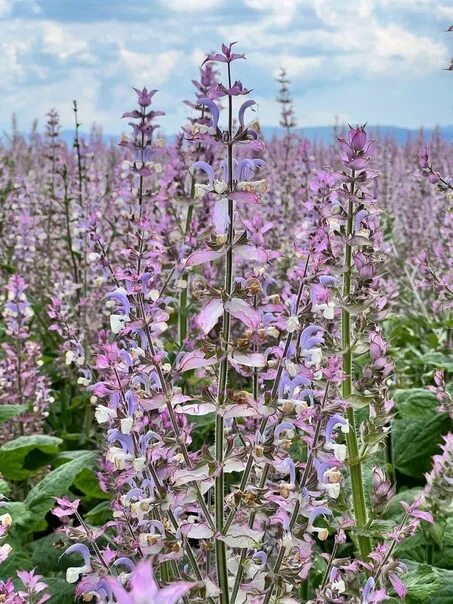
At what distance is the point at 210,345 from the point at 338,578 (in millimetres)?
720

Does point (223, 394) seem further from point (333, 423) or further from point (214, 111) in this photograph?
point (214, 111)

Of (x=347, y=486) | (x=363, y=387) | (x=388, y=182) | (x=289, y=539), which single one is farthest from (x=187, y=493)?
(x=388, y=182)

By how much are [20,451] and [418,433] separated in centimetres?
170

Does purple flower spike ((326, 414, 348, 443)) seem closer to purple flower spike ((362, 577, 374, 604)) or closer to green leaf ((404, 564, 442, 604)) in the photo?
purple flower spike ((362, 577, 374, 604))

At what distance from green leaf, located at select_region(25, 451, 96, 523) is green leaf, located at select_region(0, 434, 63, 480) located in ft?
0.86

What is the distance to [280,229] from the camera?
5.83 metres

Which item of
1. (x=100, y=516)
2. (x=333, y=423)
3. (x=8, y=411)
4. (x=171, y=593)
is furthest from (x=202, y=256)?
(x=8, y=411)

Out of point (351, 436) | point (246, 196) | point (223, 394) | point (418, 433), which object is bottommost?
point (418, 433)

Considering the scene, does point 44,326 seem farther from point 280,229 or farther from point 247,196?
point 247,196

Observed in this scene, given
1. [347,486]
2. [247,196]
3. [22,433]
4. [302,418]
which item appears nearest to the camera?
[247,196]

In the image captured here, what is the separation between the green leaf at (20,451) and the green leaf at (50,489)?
0.26 meters

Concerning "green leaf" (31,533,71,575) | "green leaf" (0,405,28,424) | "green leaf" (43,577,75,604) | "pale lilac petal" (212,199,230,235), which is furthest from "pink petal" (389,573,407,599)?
"green leaf" (0,405,28,424)

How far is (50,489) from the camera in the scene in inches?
115

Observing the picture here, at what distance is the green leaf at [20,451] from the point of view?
3240mm
